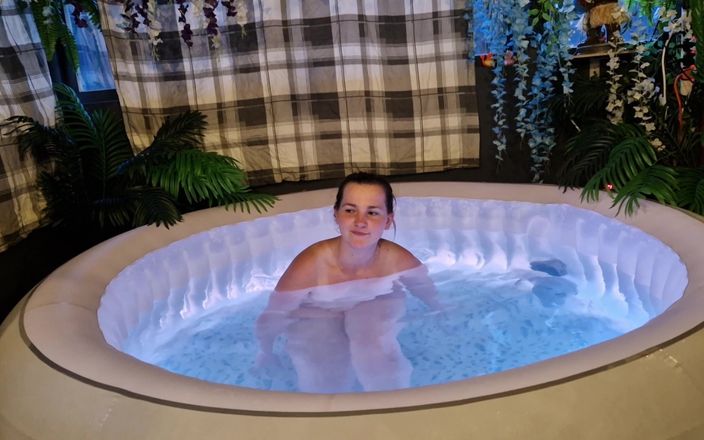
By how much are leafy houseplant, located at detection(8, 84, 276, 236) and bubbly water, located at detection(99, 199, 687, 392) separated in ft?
0.84

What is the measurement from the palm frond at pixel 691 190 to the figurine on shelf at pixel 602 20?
33.6 inches

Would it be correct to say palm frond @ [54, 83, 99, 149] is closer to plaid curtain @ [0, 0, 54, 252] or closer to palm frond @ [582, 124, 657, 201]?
plaid curtain @ [0, 0, 54, 252]

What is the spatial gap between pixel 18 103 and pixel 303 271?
5.55ft

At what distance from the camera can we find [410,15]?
3.61m

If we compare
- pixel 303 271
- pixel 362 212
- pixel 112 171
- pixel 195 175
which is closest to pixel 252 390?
pixel 362 212

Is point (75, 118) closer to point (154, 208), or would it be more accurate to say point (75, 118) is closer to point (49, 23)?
point (49, 23)

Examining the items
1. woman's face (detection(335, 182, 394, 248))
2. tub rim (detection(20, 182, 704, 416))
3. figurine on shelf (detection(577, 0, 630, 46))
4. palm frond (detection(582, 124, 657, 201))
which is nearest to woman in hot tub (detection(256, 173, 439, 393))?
woman's face (detection(335, 182, 394, 248))

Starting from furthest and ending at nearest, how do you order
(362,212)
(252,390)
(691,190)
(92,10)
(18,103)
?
(92,10)
(18,103)
(691,190)
(362,212)
(252,390)

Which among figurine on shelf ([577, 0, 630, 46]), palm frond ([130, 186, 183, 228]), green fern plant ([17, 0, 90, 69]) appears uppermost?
green fern plant ([17, 0, 90, 69])

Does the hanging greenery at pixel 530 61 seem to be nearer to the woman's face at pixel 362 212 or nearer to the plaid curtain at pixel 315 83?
the plaid curtain at pixel 315 83

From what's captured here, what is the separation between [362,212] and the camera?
Result: 2.35 metres

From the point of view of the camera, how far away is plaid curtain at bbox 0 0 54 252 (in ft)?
9.84

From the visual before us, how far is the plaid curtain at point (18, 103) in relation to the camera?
3.00 metres

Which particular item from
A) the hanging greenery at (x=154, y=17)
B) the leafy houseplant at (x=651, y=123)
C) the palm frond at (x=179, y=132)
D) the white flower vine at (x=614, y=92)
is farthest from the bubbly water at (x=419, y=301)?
the hanging greenery at (x=154, y=17)
